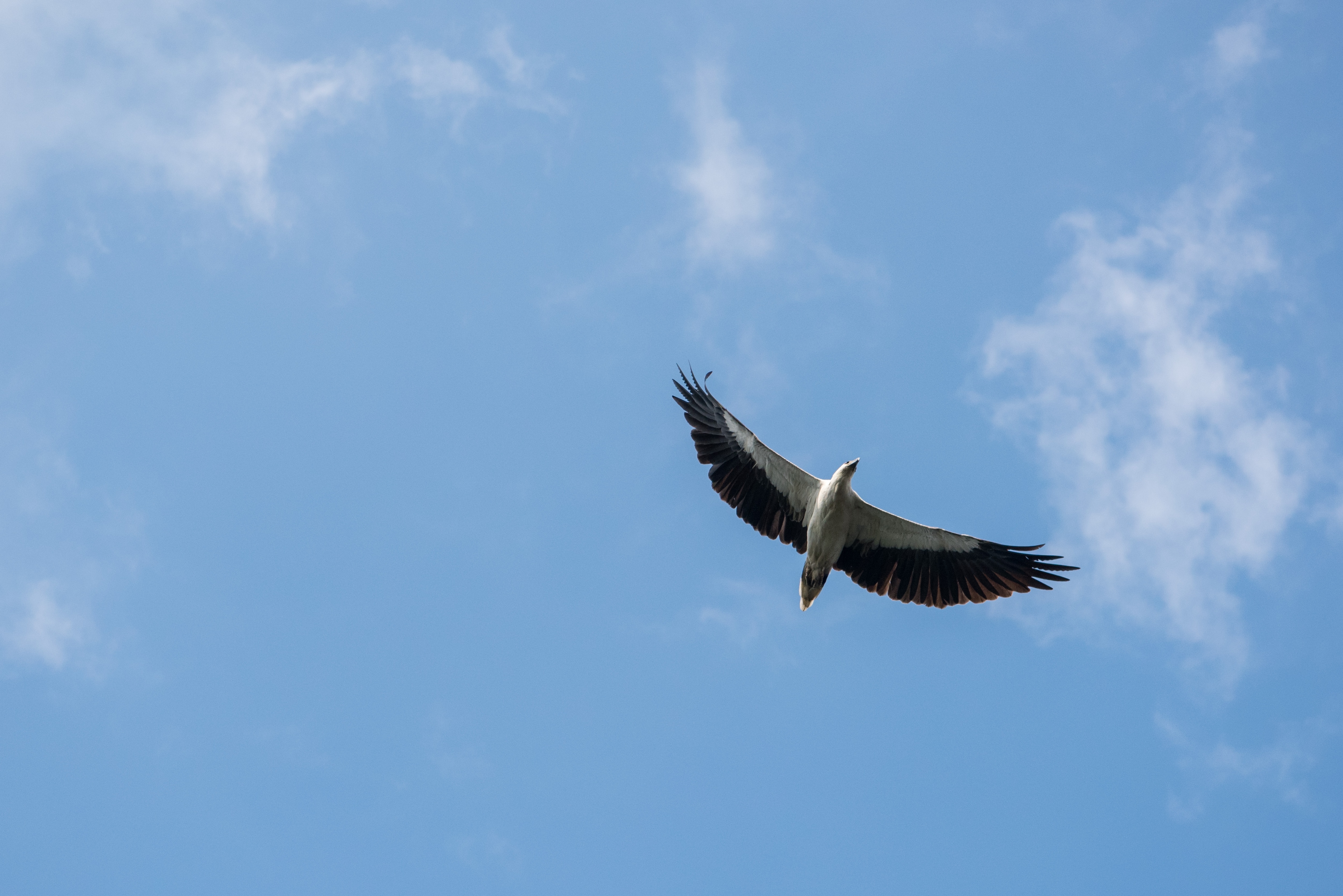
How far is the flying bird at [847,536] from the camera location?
21.8 meters

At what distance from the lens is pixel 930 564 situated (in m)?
22.3

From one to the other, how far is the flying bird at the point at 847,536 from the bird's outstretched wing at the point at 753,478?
0.01 m

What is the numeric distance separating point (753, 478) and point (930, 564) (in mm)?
3728

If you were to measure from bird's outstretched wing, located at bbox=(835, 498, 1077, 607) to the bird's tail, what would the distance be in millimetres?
441

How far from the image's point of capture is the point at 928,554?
22297mm

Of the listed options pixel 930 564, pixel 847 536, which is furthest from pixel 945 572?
pixel 847 536

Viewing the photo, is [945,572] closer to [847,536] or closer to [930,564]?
[930,564]

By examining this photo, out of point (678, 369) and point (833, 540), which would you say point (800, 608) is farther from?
point (678, 369)

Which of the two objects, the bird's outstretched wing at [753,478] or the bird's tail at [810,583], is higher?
the bird's outstretched wing at [753,478]

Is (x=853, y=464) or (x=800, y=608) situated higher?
(x=853, y=464)

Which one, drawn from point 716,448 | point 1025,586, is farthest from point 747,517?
point 1025,586

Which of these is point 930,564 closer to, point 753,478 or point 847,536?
point 847,536

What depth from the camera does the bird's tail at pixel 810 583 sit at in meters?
22.1

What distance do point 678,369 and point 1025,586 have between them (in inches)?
306
